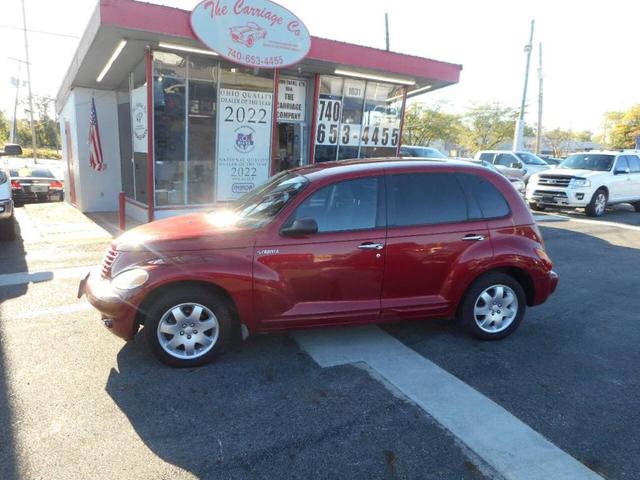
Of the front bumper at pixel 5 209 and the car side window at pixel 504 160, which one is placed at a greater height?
the car side window at pixel 504 160

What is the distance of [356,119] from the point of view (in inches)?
514

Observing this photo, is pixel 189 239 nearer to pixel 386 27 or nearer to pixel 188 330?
pixel 188 330

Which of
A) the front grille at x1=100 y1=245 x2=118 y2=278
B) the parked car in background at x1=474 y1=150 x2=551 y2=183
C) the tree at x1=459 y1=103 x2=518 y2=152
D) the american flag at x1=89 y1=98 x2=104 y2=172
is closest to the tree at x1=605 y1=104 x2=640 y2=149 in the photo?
the tree at x1=459 y1=103 x2=518 y2=152

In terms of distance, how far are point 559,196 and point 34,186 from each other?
56.7ft

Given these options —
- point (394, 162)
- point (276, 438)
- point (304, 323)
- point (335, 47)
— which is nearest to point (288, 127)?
point (335, 47)

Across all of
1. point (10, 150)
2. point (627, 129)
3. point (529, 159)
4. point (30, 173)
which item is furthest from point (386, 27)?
point (627, 129)

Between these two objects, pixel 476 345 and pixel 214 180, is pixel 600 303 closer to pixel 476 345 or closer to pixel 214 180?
pixel 476 345

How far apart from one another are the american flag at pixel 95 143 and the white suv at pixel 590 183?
43.1 ft

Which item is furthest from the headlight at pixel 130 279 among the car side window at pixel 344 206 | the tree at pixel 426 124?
the tree at pixel 426 124

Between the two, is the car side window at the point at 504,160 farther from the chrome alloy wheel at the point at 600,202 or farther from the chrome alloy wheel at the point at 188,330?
the chrome alloy wheel at the point at 188,330

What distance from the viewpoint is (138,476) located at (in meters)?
2.59

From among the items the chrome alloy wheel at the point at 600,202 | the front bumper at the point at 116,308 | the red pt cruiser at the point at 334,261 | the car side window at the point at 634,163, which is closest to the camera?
the front bumper at the point at 116,308

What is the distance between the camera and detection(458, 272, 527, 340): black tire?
4.43 metres

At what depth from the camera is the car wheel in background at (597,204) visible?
1392cm
